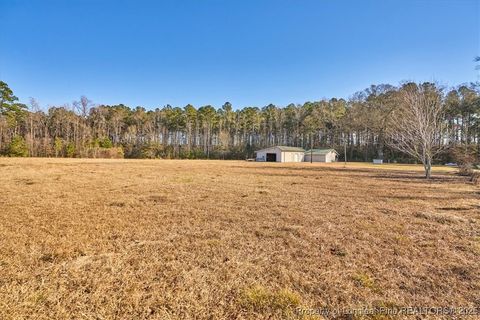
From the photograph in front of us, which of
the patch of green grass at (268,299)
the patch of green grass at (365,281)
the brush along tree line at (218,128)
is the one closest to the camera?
the patch of green grass at (268,299)

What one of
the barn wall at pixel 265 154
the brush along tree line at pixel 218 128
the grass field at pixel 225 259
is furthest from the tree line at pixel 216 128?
the grass field at pixel 225 259

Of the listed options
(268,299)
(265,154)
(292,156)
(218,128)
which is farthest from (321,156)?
(268,299)

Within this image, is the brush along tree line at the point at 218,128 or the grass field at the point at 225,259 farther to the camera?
the brush along tree line at the point at 218,128

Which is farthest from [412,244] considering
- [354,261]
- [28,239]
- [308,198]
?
[28,239]

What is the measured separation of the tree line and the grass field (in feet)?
154

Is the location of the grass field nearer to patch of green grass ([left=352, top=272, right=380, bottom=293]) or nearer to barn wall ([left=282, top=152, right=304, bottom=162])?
patch of green grass ([left=352, top=272, right=380, bottom=293])

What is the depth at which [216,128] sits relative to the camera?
236 ft

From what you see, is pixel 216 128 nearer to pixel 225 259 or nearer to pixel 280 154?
pixel 280 154

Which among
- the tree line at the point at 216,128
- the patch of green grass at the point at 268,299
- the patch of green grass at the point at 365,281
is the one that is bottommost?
the patch of green grass at the point at 365,281

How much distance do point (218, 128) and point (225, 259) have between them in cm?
6851

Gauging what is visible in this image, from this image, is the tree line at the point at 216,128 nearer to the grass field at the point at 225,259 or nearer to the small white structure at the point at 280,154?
the small white structure at the point at 280,154

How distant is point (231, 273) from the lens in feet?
11.6

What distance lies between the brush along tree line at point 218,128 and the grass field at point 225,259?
43420 millimetres

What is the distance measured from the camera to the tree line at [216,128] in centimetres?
4844
